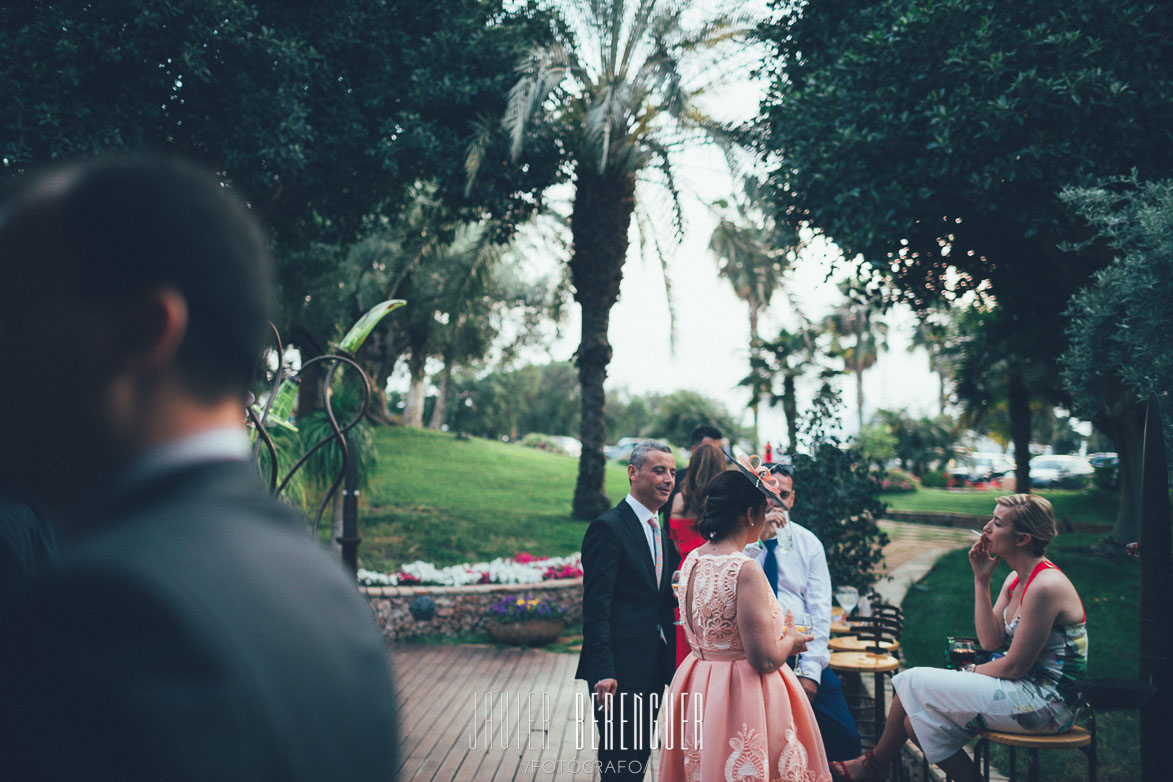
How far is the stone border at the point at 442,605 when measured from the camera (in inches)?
367

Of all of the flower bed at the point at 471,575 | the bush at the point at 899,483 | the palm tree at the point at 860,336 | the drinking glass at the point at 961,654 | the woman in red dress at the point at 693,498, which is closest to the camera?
the drinking glass at the point at 961,654

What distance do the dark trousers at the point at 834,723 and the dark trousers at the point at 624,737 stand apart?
1.01 metres

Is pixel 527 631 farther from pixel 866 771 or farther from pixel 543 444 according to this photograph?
pixel 543 444

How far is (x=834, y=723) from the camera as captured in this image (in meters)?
4.53

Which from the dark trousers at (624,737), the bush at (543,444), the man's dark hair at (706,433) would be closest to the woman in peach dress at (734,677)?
the dark trousers at (624,737)

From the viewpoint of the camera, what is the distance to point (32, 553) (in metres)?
2.09

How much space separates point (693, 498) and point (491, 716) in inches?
103

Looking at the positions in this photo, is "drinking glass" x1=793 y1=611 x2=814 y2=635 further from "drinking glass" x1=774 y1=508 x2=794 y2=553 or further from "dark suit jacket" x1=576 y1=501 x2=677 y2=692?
"dark suit jacket" x1=576 y1=501 x2=677 y2=692

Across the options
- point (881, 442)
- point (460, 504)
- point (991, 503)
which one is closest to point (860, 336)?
point (881, 442)

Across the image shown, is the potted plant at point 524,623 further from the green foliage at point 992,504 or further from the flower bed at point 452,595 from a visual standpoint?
the green foliage at point 992,504

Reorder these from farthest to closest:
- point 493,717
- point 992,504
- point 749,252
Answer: point 992,504, point 749,252, point 493,717

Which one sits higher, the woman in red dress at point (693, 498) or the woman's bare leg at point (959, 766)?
the woman in red dress at point (693, 498)

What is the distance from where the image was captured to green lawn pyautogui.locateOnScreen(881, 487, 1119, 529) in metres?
17.7

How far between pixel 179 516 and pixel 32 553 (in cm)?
172
